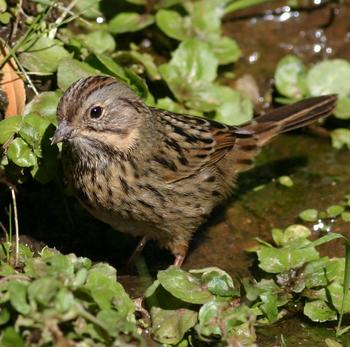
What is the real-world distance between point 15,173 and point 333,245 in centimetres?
189

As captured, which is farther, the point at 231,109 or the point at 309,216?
the point at 231,109

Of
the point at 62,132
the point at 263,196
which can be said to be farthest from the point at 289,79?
the point at 62,132

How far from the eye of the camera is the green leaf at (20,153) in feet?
16.7

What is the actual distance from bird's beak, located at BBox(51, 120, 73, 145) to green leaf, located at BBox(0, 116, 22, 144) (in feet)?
1.34

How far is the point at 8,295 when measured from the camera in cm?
411

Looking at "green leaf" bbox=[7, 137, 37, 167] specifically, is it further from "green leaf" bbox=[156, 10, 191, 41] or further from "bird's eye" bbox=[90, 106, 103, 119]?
"green leaf" bbox=[156, 10, 191, 41]

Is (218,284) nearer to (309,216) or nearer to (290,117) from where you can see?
(309,216)

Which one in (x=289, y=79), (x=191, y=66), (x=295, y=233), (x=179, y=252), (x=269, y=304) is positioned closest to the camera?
(x=269, y=304)

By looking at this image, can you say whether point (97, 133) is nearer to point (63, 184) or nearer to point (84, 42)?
point (63, 184)

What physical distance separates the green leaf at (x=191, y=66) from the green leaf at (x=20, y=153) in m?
1.46

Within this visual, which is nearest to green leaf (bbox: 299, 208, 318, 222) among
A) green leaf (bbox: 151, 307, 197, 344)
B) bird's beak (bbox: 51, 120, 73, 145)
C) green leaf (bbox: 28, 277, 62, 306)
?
green leaf (bbox: 151, 307, 197, 344)

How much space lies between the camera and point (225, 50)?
22.2ft

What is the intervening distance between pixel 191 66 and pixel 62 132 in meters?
1.87

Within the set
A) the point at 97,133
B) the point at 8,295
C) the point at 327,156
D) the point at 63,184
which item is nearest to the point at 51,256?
the point at 8,295
